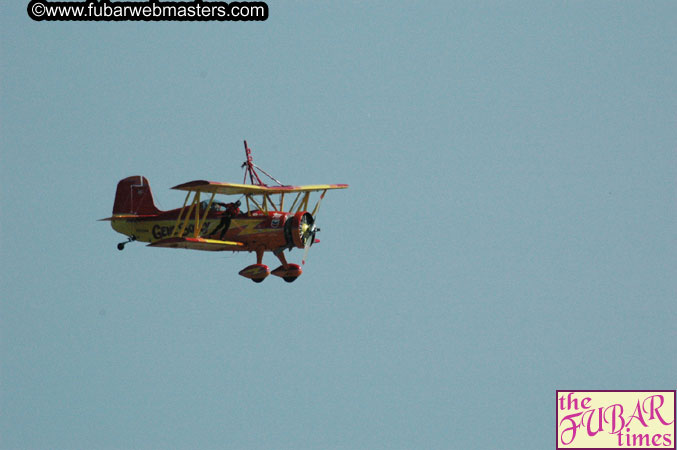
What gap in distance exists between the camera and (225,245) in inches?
1297

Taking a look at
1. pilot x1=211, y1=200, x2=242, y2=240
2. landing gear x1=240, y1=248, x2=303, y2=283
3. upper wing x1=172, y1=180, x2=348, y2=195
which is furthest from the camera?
pilot x1=211, y1=200, x2=242, y2=240

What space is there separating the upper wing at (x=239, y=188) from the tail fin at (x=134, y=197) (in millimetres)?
3717

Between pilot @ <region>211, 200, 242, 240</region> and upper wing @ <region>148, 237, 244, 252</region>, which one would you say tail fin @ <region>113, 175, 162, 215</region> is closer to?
pilot @ <region>211, 200, 242, 240</region>

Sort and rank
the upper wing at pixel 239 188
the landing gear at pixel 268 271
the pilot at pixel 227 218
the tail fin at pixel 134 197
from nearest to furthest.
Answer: the upper wing at pixel 239 188 → the landing gear at pixel 268 271 → the pilot at pixel 227 218 → the tail fin at pixel 134 197

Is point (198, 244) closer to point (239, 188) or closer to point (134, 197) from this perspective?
point (239, 188)

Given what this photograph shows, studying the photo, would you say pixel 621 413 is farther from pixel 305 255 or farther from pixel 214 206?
pixel 214 206

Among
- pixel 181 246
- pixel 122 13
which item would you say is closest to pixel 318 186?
pixel 181 246

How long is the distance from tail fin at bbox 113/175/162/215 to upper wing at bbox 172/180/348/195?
3.72 meters

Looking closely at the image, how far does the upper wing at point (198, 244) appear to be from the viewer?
3136 centimetres

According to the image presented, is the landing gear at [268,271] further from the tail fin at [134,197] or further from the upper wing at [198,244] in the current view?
the tail fin at [134,197]

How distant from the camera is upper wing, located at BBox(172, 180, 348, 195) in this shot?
30969 mm

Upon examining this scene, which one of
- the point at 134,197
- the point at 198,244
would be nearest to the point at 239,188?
the point at 198,244

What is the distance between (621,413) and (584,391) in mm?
1089

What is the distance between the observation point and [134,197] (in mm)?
35844
